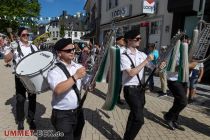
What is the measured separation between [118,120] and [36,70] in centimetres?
254

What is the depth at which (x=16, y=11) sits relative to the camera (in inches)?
1240

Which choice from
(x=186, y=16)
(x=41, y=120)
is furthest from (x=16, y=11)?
(x=41, y=120)

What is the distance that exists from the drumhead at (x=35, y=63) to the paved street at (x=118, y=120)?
1341 mm

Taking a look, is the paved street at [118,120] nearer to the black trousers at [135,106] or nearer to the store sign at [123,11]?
the black trousers at [135,106]

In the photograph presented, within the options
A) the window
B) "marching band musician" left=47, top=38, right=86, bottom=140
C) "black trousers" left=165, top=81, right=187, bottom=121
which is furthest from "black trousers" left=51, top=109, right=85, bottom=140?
the window

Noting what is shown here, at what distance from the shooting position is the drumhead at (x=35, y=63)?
381cm

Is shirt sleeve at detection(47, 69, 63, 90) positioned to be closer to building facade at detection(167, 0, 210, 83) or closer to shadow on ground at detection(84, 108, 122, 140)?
shadow on ground at detection(84, 108, 122, 140)

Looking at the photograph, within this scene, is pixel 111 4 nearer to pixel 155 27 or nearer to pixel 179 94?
pixel 155 27

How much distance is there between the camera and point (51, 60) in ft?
12.5

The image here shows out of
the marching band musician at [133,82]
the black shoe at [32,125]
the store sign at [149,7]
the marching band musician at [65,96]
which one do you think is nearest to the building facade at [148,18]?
the store sign at [149,7]

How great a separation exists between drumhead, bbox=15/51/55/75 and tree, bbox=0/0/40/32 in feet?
82.8

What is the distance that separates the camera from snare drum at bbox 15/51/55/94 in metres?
3.77

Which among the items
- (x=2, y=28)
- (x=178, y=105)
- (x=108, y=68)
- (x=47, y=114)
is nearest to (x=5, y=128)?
(x=47, y=114)

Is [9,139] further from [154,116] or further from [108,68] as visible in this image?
[154,116]
